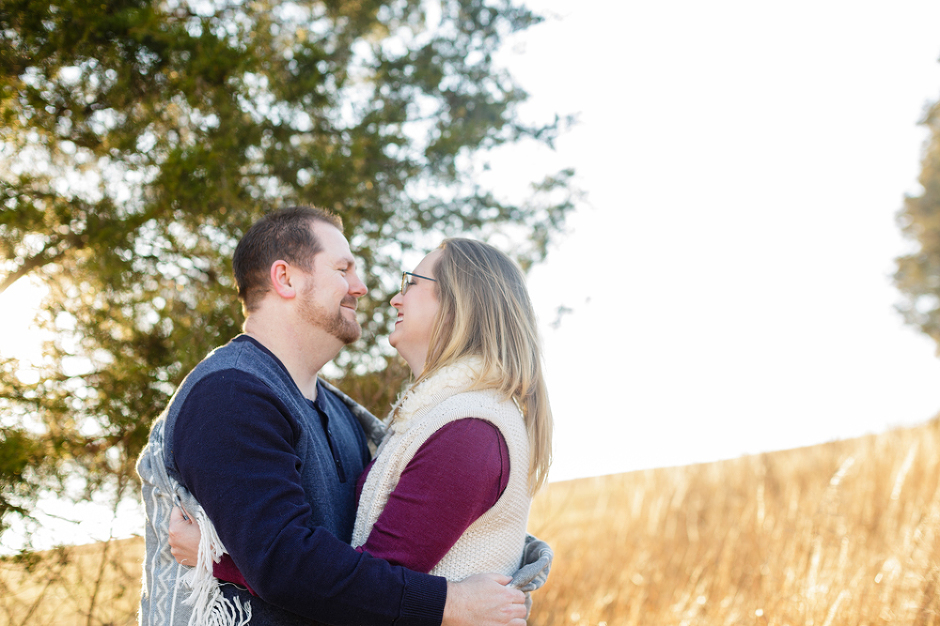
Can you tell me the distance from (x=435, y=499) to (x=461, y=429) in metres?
0.21

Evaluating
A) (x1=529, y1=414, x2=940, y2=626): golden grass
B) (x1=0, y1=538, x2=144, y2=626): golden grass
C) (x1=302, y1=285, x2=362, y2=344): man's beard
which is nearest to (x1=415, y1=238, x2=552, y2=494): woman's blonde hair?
(x1=302, y1=285, x2=362, y2=344): man's beard

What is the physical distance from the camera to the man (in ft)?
5.45

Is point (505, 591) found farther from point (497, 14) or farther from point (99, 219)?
point (497, 14)

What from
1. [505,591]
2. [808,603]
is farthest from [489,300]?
[808,603]

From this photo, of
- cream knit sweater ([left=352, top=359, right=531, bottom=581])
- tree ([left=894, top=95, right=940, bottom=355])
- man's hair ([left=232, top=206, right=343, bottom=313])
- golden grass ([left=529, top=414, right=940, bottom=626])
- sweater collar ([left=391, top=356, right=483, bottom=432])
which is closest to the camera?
cream knit sweater ([left=352, top=359, right=531, bottom=581])

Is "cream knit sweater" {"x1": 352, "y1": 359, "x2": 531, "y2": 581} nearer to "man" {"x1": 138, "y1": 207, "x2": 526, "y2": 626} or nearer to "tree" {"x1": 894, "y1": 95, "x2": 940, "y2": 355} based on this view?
"man" {"x1": 138, "y1": 207, "x2": 526, "y2": 626}

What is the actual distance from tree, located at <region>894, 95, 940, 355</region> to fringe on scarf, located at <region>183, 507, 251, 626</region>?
13.7 meters

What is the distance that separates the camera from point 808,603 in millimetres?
3090

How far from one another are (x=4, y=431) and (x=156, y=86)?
6.71ft

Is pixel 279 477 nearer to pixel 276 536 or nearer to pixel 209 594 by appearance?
pixel 276 536

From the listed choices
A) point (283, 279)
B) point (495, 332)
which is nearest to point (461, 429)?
point (495, 332)

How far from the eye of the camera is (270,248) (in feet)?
8.00

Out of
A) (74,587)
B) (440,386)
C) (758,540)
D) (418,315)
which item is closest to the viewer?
(440,386)

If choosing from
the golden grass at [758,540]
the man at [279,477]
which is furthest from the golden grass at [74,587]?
the golden grass at [758,540]
